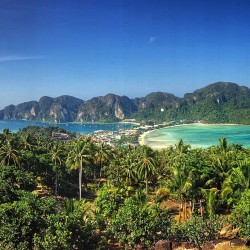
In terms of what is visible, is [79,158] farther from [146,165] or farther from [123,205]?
[123,205]

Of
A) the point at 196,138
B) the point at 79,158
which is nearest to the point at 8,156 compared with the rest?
the point at 79,158

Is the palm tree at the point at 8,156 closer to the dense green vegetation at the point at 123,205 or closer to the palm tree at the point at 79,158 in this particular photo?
the dense green vegetation at the point at 123,205

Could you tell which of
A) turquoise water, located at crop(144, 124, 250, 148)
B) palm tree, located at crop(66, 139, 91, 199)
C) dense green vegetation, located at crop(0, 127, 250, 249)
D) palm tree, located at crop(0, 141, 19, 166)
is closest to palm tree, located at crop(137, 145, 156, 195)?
dense green vegetation, located at crop(0, 127, 250, 249)

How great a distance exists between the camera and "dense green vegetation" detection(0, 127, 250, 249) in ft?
64.4

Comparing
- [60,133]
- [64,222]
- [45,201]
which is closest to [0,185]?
[45,201]

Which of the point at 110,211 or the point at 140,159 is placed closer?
the point at 110,211

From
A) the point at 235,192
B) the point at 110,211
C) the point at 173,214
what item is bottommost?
the point at 173,214

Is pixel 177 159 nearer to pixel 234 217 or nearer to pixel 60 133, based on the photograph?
pixel 234 217

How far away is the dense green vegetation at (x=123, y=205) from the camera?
64.4 ft

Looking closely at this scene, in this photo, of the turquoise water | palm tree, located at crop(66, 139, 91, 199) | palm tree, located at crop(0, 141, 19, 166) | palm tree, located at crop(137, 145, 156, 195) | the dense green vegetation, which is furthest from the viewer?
the turquoise water

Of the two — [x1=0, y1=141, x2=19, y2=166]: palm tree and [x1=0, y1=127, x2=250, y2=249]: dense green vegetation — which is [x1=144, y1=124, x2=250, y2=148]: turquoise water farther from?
[x1=0, y1=141, x2=19, y2=166]: palm tree

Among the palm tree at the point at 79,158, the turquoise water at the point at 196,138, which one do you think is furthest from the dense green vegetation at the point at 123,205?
the turquoise water at the point at 196,138

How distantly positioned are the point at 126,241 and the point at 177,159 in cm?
1796

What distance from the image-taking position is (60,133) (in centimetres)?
13438
